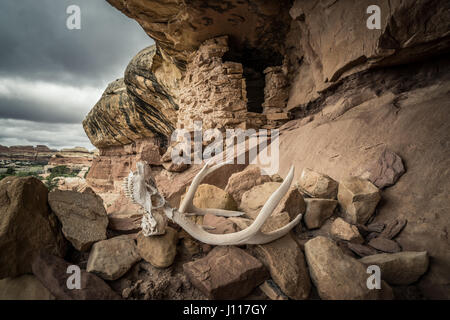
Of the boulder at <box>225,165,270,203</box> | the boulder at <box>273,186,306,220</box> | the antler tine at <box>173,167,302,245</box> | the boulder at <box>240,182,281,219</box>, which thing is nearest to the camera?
the antler tine at <box>173,167,302,245</box>

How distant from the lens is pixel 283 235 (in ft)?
4.22

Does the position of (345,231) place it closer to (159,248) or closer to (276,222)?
(276,222)

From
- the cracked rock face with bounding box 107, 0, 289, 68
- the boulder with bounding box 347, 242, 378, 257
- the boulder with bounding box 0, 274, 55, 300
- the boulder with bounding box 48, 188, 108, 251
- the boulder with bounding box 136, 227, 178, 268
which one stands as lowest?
the boulder with bounding box 0, 274, 55, 300

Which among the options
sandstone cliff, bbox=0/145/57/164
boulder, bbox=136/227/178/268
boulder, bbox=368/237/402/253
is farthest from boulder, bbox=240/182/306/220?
sandstone cliff, bbox=0/145/57/164

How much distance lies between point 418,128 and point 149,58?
27.7 ft

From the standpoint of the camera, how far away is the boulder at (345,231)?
1.38m

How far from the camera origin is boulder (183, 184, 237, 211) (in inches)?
66.8

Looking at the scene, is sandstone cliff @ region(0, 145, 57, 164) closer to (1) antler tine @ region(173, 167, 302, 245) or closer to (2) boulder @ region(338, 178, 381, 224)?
(1) antler tine @ region(173, 167, 302, 245)

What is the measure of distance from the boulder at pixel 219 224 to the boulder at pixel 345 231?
2.73ft

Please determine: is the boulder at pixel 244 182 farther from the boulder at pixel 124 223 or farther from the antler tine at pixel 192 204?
the boulder at pixel 124 223

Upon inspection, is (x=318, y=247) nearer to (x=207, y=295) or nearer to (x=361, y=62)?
(x=207, y=295)

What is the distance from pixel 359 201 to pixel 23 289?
7.83 feet

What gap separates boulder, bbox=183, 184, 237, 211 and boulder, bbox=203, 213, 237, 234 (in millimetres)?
144

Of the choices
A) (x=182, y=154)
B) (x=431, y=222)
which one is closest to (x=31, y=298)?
(x=431, y=222)
